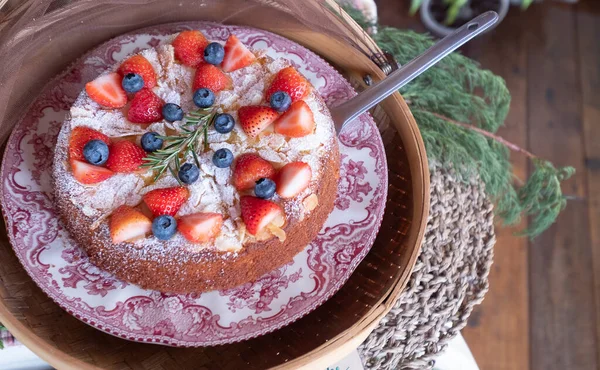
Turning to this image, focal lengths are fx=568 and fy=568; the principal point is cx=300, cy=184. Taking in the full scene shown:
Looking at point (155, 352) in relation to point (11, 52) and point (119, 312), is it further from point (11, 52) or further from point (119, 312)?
point (11, 52)

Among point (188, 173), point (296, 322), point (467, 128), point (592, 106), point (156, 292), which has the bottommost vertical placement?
point (592, 106)

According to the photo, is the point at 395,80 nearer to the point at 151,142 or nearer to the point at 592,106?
the point at 151,142

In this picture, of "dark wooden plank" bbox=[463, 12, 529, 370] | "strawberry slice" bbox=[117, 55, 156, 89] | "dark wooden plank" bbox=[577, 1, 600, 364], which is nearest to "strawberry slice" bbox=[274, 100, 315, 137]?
"strawberry slice" bbox=[117, 55, 156, 89]

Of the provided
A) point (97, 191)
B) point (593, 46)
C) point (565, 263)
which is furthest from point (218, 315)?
point (593, 46)

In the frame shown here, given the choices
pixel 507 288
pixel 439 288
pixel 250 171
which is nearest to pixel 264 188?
pixel 250 171

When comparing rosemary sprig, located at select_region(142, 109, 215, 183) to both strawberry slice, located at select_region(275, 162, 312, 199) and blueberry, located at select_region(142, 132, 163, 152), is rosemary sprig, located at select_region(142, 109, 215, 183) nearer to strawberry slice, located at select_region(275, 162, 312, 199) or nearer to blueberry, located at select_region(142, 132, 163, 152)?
blueberry, located at select_region(142, 132, 163, 152)
